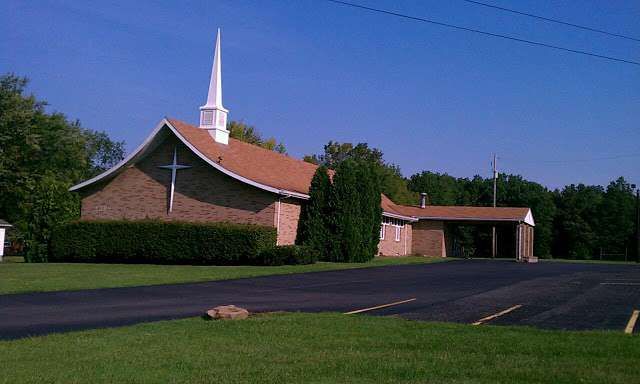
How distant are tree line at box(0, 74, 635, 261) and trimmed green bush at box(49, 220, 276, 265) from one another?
247 centimetres

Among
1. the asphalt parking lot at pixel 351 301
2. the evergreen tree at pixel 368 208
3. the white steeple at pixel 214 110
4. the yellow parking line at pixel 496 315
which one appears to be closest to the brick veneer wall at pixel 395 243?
the evergreen tree at pixel 368 208

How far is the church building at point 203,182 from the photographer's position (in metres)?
32.3

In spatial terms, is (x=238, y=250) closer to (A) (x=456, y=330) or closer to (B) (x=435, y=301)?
(B) (x=435, y=301)

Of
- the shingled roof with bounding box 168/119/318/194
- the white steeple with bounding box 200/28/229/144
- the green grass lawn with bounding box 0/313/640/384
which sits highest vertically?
the white steeple with bounding box 200/28/229/144

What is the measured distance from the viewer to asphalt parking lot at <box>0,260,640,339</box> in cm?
1254

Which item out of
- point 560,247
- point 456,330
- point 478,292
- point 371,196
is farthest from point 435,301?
point 560,247

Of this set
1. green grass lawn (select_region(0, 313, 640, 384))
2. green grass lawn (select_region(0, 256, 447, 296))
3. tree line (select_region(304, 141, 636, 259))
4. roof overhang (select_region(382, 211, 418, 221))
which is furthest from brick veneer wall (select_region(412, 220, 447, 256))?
green grass lawn (select_region(0, 313, 640, 384))

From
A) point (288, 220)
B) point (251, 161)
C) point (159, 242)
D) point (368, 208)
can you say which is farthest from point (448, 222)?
point (159, 242)

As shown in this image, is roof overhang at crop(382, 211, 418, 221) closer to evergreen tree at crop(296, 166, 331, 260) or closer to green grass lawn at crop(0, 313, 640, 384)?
evergreen tree at crop(296, 166, 331, 260)

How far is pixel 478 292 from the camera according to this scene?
18.3 m

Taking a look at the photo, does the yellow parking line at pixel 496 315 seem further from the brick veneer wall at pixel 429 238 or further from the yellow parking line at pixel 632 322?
the brick veneer wall at pixel 429 238

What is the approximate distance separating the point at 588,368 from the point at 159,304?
982 centimetres

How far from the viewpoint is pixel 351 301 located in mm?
15961

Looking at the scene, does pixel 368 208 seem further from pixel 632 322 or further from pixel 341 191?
pixel 632 322
